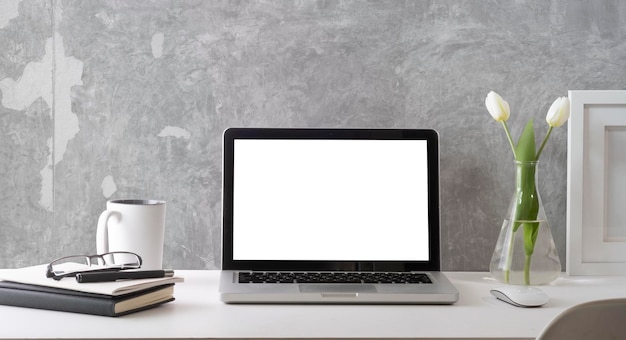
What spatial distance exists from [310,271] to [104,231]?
16.6 inches

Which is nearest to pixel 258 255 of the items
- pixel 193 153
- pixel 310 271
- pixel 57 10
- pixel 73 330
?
pixel 310 271

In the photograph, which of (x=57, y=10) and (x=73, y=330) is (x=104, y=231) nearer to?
(x=73, y=330)

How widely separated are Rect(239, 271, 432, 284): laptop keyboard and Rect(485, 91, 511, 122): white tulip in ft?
1.20

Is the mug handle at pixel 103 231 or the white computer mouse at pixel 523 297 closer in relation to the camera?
the white computer mouse at pixel 523 297

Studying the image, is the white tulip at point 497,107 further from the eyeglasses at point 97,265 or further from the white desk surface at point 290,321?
the eyeglasses at point 97,265

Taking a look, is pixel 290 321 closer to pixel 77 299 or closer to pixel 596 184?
pixel 77 299

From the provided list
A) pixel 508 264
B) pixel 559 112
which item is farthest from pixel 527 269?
pixel 559 112

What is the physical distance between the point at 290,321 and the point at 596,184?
80 centimetres

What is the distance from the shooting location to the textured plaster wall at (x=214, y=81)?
1.51 metres

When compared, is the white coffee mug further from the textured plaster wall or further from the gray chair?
the gray chair

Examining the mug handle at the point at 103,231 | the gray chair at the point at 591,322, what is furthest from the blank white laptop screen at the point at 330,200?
the gray chair at the point at 591,322

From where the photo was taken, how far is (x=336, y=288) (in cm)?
122

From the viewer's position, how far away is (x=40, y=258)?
1527 mm

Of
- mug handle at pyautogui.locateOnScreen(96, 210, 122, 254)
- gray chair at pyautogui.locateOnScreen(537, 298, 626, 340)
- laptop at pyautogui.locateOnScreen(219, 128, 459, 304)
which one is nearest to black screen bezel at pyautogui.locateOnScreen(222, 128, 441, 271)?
laptop at pyautogui.locateOnScreen(219, 128, 459, 304)
